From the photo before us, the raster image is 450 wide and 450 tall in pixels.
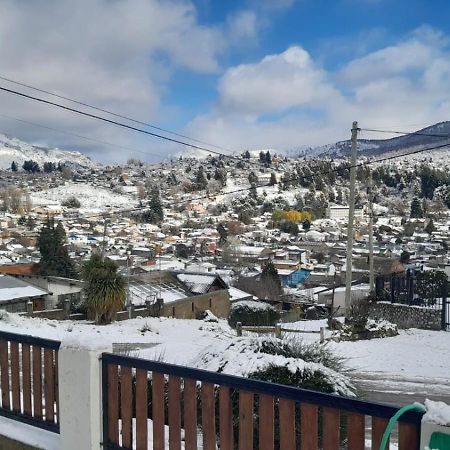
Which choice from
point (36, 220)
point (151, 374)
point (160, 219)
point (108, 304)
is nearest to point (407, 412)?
point (151, 374)

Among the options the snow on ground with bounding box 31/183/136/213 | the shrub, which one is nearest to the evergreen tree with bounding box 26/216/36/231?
the snow on ground with bounding box 31/183/136/213

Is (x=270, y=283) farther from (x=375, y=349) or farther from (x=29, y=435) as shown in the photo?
(x=29, y=435)

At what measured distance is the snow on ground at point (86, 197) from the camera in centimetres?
14264

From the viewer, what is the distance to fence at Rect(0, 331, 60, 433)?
12.6ft

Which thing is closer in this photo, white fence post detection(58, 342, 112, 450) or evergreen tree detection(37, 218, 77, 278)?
white fence post detection(58, 342, 112, 450)

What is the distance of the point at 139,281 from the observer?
106 feet

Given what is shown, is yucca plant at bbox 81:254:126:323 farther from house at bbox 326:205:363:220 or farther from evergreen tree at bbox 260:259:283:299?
→ house at bbox 326:205:363:220

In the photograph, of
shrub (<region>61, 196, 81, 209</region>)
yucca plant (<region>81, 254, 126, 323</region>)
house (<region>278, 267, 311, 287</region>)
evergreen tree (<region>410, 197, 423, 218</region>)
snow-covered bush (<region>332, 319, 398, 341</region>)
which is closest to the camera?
snow-covered bush (<region>332, 319, 398, 341</region>)

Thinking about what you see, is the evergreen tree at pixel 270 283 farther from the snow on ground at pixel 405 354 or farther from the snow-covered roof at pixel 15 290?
the snow on ground at pixel 405 354

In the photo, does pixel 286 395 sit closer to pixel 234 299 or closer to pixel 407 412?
pixel 407 412

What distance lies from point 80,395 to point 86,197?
155082mm

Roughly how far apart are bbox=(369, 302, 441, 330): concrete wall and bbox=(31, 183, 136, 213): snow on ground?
122 metres

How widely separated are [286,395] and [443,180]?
6004 inches

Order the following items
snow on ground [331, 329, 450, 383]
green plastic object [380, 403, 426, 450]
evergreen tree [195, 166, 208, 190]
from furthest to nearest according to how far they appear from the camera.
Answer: evergreen tree [195, 166, 208, 190], snow on ground [331, 329, 450, 383], green plastic object [380, 403, 426, 450]
